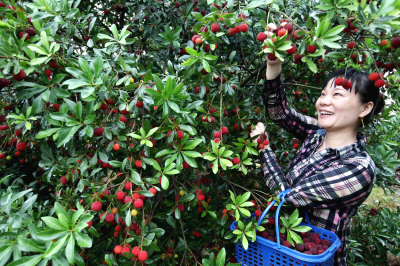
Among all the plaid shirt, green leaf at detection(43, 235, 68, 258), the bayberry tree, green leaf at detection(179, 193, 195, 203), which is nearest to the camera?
green leaf at detection(43, 235, 68, 258)

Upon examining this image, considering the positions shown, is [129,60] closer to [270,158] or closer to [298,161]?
[270,158]

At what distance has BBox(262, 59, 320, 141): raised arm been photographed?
4.88ft

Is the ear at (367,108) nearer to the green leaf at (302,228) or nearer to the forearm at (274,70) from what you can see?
the forearm at (274,70)

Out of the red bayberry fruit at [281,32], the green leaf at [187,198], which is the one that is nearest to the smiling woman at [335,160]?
the red bayberry fruit at [281,32]

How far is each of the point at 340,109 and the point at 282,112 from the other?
385 mm

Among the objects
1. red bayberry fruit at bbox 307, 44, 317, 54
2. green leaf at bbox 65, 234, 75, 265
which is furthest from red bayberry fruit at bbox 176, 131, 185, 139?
red bayberry fruit at bbox 307, 44, 317, 54

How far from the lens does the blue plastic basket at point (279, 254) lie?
1.00 metres

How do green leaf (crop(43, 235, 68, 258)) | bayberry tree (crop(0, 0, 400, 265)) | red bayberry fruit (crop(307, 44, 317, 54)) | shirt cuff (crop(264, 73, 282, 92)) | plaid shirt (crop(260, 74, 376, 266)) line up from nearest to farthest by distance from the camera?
green leaf (crop(43, 235, 68, 258)) < bayberry tree (crop(0, 0, 400, 265)) < red bayberry fruit (crop(307, 44, 317, 54)) < plaid shirt (crop(260, 74, 376, 266)) < shirt cuff (crop(264, 73, 282, 92))

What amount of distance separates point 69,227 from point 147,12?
148cm

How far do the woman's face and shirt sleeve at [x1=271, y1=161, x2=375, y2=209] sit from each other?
0.22 metres

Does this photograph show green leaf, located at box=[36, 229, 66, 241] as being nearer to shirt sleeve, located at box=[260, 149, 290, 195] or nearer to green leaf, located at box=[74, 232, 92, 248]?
green leaf, located at box=[74, 232, 92, 248]

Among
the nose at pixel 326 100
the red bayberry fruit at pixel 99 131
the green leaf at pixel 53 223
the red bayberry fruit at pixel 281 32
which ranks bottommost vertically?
the green leaf at pixel 53 223

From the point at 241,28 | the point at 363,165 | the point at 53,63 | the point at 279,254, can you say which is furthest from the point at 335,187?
the point at 53,63

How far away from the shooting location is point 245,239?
113 centimetres
